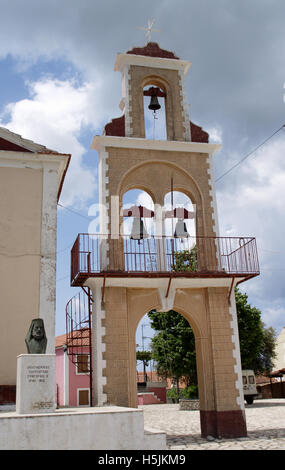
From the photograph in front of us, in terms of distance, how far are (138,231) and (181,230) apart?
4.89ft

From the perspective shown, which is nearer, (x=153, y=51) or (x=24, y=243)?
(x=24, y=243)

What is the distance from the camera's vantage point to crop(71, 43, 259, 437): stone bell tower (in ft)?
47.3

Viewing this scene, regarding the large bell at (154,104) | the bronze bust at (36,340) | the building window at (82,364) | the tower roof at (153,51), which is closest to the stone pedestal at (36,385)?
the bronze bust at (36,340)

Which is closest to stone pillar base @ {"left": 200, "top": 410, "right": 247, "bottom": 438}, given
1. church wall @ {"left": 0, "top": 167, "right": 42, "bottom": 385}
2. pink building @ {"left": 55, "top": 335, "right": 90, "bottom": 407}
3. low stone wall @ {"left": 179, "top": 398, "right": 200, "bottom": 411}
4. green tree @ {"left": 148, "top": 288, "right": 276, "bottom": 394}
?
church wall @ {"left": 0, "top": 167, "right": 42, "bottom": 385}

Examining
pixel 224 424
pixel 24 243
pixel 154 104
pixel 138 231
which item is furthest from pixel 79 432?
pixel 154 104

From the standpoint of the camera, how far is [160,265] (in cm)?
1584

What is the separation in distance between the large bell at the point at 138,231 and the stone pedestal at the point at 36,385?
22.4 ft

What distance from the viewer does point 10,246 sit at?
12.7m

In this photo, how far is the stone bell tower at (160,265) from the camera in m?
14.4

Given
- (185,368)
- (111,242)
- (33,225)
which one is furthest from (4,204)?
(185,368)

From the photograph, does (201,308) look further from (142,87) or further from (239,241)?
(142,87)

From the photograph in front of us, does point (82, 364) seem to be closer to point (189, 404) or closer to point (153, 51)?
point (189, 404)

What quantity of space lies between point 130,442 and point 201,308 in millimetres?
7260

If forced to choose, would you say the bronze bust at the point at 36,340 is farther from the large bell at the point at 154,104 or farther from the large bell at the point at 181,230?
the large bell at the point at 154,104
